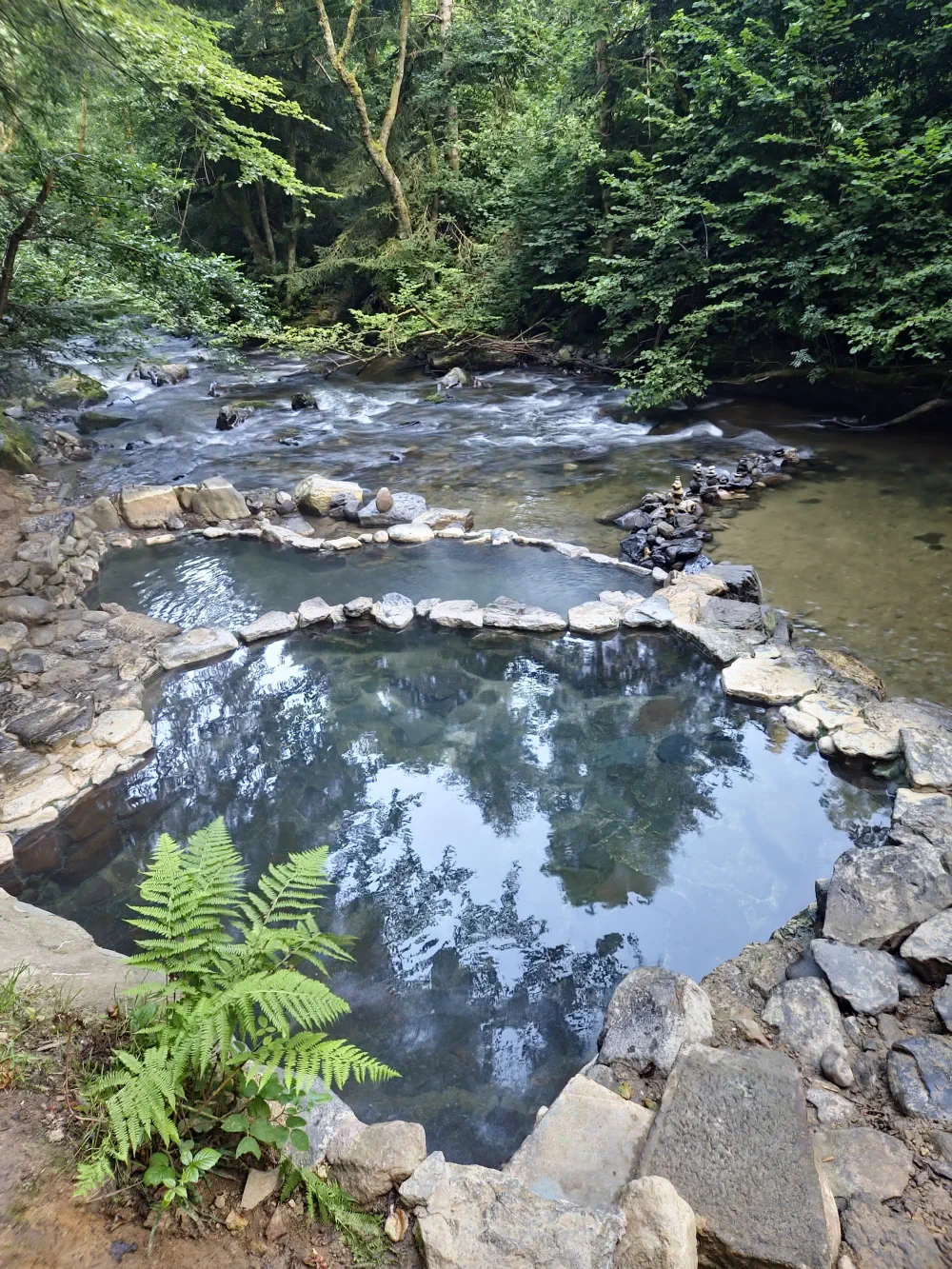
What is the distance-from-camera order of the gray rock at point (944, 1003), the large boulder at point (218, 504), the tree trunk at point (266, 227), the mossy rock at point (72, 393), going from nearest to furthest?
1. the gray rock at point (944, 1003)
2. the large boulder at point (218, 504)
3. the mossy rock at point (72, 393)
4. the tree trunk at point (266, 227)

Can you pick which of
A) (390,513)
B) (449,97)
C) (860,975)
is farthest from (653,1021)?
(449,97)

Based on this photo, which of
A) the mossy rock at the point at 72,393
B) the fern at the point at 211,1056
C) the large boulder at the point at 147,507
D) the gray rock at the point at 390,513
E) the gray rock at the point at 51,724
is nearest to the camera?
the fern at the point at 211,1056

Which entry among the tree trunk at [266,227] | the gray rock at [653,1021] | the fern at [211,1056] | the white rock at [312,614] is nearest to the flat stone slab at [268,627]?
the white rock at [312,614]

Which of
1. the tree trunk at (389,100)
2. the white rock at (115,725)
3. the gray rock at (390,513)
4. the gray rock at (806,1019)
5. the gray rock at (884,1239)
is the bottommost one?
the gray rock at (390,513)

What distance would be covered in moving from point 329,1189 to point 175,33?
9245mm

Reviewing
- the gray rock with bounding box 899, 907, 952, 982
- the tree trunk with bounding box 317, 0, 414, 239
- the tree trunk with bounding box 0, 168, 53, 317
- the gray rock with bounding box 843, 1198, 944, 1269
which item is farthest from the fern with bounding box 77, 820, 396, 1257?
the tree trunk with bounding box 317, 0, 414, 239

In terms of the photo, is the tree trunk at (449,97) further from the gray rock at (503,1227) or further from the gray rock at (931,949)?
the gray rock at (503,1227)

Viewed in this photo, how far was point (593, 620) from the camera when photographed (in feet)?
19.9

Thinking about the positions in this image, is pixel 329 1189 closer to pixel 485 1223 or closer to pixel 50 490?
pixel 485 1223

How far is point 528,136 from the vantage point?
1505 cm

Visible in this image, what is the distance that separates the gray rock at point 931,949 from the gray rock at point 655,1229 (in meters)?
1.56

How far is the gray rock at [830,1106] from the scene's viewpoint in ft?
7.84

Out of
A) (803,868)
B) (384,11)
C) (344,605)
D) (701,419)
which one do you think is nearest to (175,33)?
(344,605)

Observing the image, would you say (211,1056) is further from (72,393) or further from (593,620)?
(72,393)
